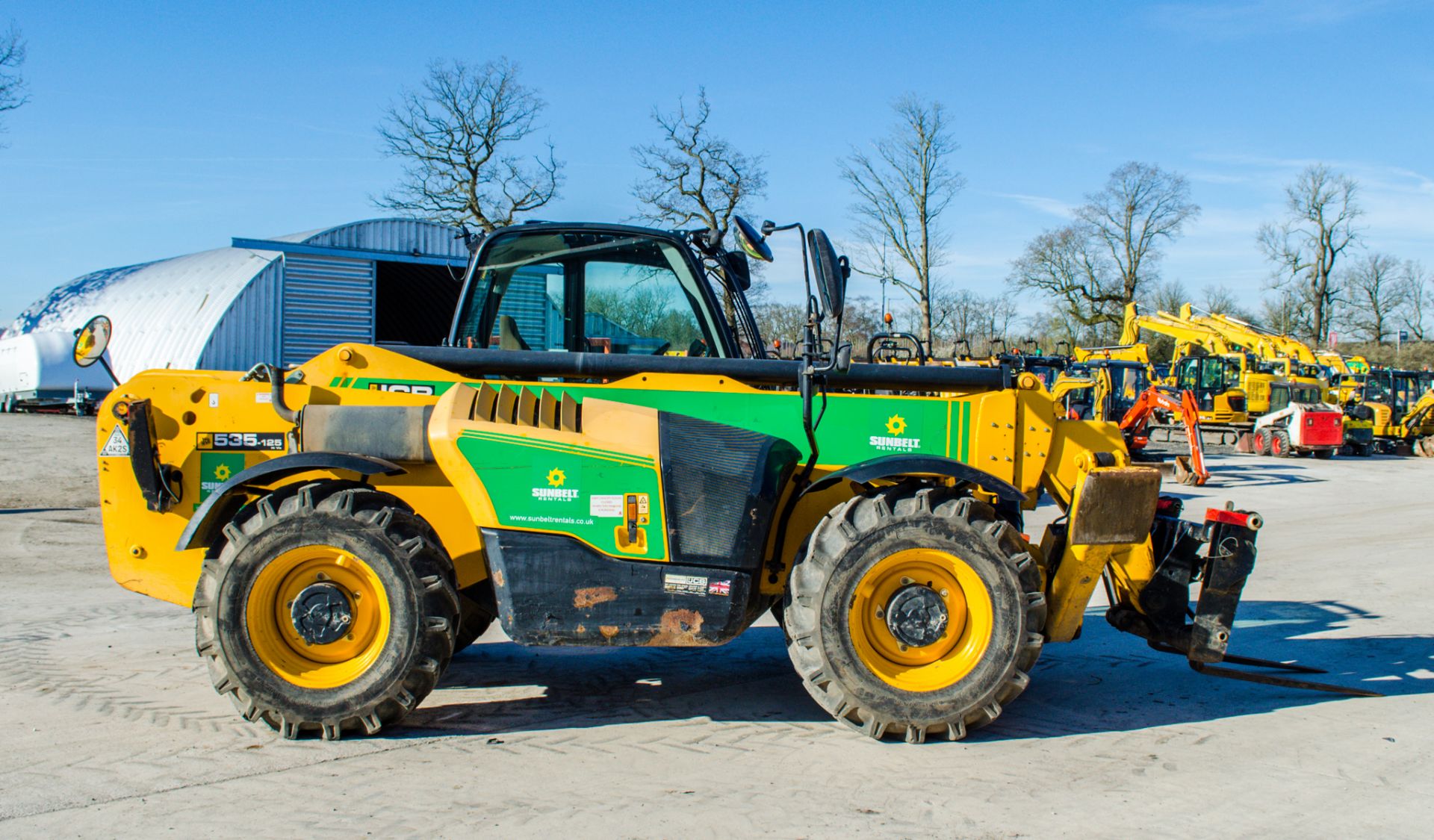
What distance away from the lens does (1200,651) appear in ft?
16.7

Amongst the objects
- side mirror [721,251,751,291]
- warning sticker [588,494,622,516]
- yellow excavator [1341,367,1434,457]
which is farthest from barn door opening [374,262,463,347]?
yellow excavator [1341,367,1434,457]

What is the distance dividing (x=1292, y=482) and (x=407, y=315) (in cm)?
1756

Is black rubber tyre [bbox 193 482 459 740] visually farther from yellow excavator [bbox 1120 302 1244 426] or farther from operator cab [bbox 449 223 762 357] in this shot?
yellow excavator [bbox 1120 302 1244 426]

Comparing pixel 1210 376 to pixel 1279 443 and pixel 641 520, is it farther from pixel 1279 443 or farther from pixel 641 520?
pixel 641 520

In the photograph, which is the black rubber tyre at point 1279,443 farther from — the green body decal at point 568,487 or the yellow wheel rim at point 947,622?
the green body decal at point 568,487

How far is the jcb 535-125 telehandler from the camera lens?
453 centimetres

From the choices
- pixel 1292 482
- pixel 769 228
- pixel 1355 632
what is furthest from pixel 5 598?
pixel 1292 482

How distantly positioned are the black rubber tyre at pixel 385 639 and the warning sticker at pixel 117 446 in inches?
33.0

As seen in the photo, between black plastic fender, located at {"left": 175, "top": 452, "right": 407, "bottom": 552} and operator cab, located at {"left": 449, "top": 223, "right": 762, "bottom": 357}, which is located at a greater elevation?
operator cab, located at {"left": 449, "top": 223, "right": 762, "bottom": 357}

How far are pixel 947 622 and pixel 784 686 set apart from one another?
1169 millimetres

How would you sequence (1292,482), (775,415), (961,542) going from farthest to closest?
1. (1292,482)
2. (775,415)
3. (961,542)

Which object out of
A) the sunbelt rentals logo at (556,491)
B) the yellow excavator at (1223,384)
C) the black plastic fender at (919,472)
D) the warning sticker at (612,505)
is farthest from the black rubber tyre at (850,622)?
the yellow excavator at (1223,384)

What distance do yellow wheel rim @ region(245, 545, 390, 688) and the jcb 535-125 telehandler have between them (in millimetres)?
11

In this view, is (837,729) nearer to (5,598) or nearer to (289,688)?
(289,688)
